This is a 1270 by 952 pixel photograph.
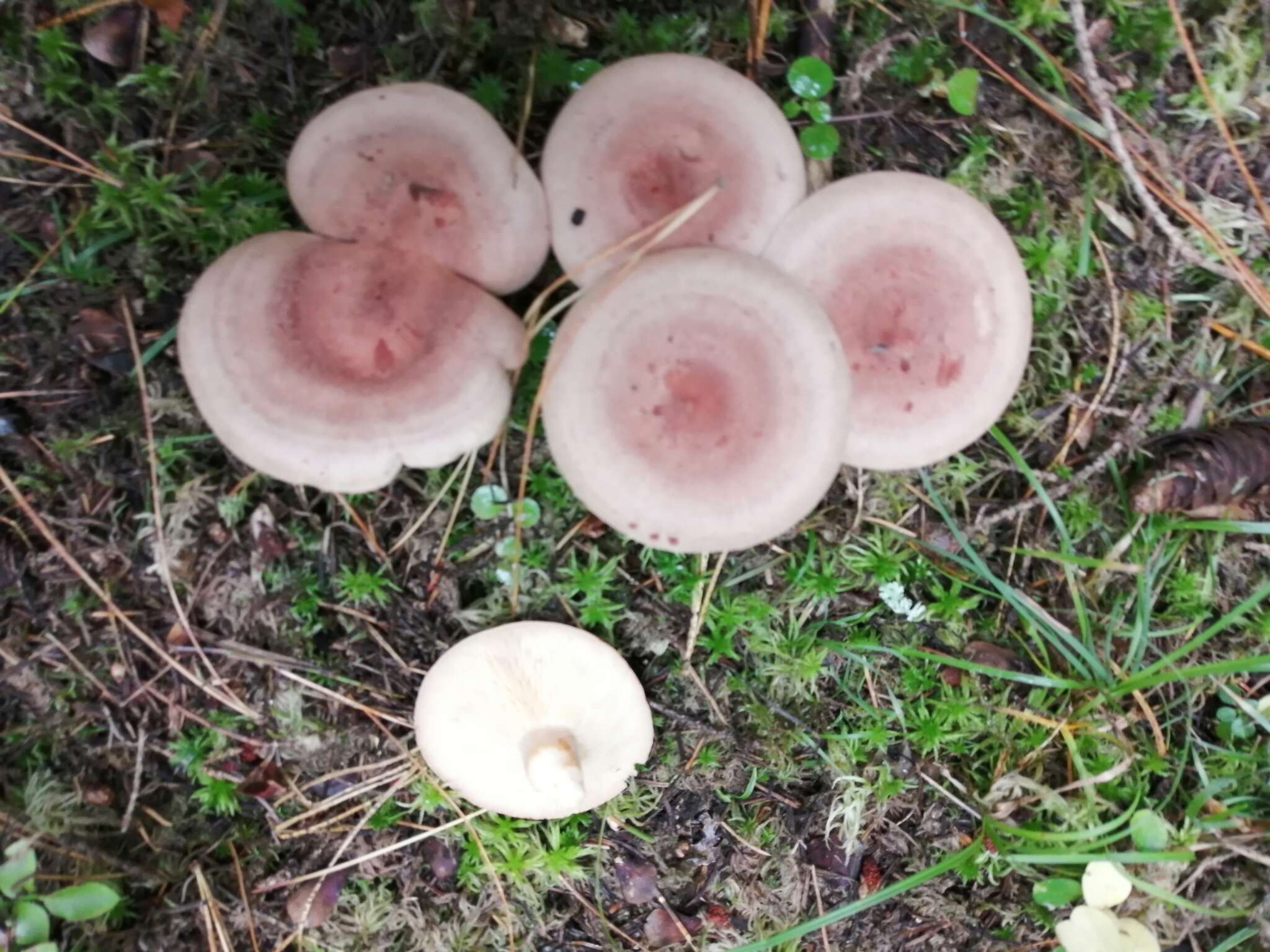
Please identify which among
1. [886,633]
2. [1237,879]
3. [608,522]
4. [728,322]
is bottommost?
[1237,879]

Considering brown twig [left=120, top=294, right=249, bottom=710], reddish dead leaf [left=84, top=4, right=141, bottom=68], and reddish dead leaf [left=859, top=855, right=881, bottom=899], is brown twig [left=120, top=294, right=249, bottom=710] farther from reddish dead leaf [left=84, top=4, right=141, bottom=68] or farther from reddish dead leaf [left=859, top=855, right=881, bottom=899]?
reddish dead leaf [left=859, top=855, right=881, bottom=899]

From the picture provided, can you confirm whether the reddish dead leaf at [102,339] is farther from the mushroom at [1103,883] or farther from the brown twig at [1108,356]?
the mushroom at [1103,883]

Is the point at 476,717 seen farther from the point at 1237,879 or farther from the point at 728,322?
the point at 1237,879

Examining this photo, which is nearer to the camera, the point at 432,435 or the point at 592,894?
the point at 432,435

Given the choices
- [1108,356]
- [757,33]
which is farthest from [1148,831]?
[757,33]

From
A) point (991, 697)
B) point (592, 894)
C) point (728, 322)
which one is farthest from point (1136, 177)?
point (592, 894)

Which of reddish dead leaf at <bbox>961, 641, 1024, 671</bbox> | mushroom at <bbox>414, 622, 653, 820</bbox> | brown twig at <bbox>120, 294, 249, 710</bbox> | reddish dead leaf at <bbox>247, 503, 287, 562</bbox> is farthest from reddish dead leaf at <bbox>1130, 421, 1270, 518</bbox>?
brown twig at <bbox>120, 294, 249, 710</bbox>
